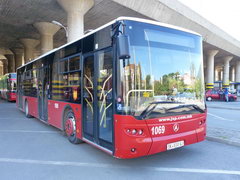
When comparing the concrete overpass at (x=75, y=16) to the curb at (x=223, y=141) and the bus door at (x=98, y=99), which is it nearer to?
the bus door at (x=98, y=99)

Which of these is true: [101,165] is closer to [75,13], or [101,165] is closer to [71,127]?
[71,127]

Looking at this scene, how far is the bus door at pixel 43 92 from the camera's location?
814cm

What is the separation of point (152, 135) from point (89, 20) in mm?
22225

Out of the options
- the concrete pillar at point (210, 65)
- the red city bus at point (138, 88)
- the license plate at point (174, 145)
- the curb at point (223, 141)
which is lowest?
the curb at point (223, 141)

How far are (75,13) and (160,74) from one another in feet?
54.3

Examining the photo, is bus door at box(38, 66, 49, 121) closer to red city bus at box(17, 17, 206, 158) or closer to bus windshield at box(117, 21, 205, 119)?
red city bus at box(17, 17, 206, 158)

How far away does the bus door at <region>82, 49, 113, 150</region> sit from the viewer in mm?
4273

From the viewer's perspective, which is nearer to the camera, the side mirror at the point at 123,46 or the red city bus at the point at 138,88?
the side mirror at the point at 123,46

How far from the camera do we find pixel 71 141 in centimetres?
613

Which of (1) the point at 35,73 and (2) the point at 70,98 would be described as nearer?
(2) the point at 70,98

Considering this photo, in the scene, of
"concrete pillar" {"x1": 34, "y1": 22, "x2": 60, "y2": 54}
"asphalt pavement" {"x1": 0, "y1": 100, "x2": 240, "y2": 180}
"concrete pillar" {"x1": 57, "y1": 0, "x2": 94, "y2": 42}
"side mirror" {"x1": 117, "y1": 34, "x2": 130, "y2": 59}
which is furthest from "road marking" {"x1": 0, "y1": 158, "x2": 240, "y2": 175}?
"concrete pillar" {"x1": 34, "y1": 22, "x2": 60, "y2": 54}

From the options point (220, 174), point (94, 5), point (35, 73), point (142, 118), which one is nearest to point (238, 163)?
point (220, 174)

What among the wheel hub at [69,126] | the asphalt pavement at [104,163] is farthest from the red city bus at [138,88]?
the asphalt pavement at [104,163]

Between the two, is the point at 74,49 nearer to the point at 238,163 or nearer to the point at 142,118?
the point at 142,118
